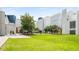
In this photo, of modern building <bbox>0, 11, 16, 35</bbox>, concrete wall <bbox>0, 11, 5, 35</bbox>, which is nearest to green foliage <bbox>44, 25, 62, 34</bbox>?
modern building <bbox>0, 11, 16, 35</bbox>

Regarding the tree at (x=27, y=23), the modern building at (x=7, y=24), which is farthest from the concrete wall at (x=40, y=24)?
the modern building at (x=7, y=24)

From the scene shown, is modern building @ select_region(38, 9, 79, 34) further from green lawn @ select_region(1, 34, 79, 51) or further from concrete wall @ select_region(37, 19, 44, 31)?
green lawn @ select_region(1, 34, 79, 51)

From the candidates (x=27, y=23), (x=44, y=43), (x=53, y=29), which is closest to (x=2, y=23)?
(x=27, y=23)

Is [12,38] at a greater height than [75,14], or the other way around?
[75,14]

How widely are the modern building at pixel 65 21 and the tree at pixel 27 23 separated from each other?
15cm

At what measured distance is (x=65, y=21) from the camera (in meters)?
7.74

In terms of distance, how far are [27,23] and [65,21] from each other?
80 cm

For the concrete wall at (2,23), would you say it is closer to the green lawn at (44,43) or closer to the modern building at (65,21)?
the green lawn at (44,43)

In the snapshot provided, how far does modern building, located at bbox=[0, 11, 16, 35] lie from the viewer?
7680 mm

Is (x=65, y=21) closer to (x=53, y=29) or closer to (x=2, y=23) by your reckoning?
(x=53, y=29)
